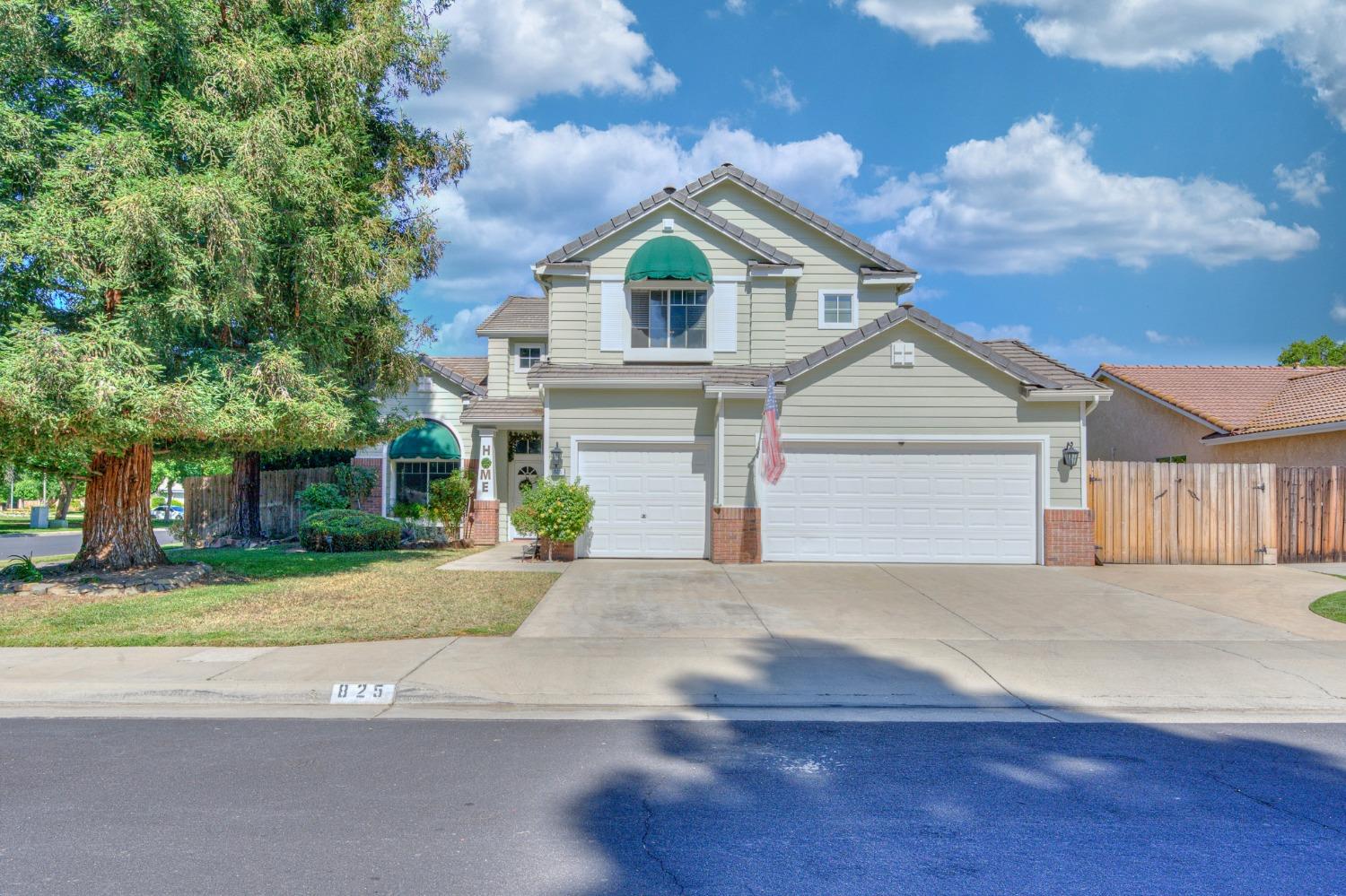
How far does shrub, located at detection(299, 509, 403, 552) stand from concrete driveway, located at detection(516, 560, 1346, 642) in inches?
247

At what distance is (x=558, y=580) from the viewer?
45.8 ft

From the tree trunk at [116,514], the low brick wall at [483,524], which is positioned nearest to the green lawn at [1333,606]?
the low brick wall at [483,524]

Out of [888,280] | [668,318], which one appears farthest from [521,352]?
[888,280]

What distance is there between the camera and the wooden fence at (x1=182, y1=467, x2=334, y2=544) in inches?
906

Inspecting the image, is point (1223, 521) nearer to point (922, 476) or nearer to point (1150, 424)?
point (922, 476)

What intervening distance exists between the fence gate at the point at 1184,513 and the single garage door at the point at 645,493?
7.59 m

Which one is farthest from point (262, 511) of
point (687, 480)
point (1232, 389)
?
point (1232, 389)

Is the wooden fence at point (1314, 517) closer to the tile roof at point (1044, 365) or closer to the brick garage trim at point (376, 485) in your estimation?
the tile roof at point (1044, 365)

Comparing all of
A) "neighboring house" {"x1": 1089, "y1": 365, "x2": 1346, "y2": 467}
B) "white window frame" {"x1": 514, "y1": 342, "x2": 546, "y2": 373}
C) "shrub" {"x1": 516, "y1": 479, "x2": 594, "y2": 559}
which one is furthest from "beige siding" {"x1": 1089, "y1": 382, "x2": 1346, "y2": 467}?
"shrub" {"x1": 516, "y1": 479, "x2": 594, "y2": 559}

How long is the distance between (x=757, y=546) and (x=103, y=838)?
12.4 m

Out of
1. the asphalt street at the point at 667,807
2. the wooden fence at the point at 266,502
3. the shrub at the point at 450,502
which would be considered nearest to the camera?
the asphalt street at the point at 667,807

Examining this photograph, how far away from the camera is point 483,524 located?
21.1m

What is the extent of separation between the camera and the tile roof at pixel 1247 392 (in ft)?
64.5

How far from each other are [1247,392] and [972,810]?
22.7 m
